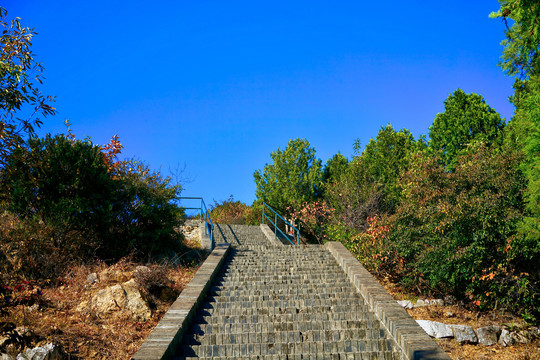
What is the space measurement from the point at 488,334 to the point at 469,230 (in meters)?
2.37

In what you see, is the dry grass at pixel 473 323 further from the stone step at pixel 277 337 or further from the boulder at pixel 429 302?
the stone step at pixel 277 337

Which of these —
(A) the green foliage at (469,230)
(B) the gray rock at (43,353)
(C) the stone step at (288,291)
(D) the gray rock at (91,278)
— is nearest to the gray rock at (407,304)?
(A) the green foliage at (469,230)

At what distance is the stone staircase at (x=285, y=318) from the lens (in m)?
6.96

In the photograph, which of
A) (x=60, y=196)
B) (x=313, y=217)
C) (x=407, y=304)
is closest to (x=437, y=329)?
(x=407, y=304)

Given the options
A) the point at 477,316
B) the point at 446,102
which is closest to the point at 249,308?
the point at 477,316

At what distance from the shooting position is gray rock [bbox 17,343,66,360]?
19.8 feet

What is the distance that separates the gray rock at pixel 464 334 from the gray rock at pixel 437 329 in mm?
112

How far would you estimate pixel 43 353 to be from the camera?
239 inches

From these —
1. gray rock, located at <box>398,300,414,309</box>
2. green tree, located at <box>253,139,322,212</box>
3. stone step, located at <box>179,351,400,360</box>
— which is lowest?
stone step, located at <box>179,351,400,360</box>

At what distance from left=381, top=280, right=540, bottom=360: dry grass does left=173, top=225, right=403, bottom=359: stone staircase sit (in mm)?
1990

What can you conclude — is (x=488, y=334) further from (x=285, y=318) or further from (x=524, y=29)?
(x=524, y=29)

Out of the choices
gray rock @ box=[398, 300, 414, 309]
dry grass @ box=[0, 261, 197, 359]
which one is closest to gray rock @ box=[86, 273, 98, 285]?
dry grass @ box=[0, 261, 197, 359]

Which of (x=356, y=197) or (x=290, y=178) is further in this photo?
(x=290, y=178)

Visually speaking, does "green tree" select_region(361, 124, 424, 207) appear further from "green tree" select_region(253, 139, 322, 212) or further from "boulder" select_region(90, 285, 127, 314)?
"boulder" select_region(90, 285, 127, 314)
